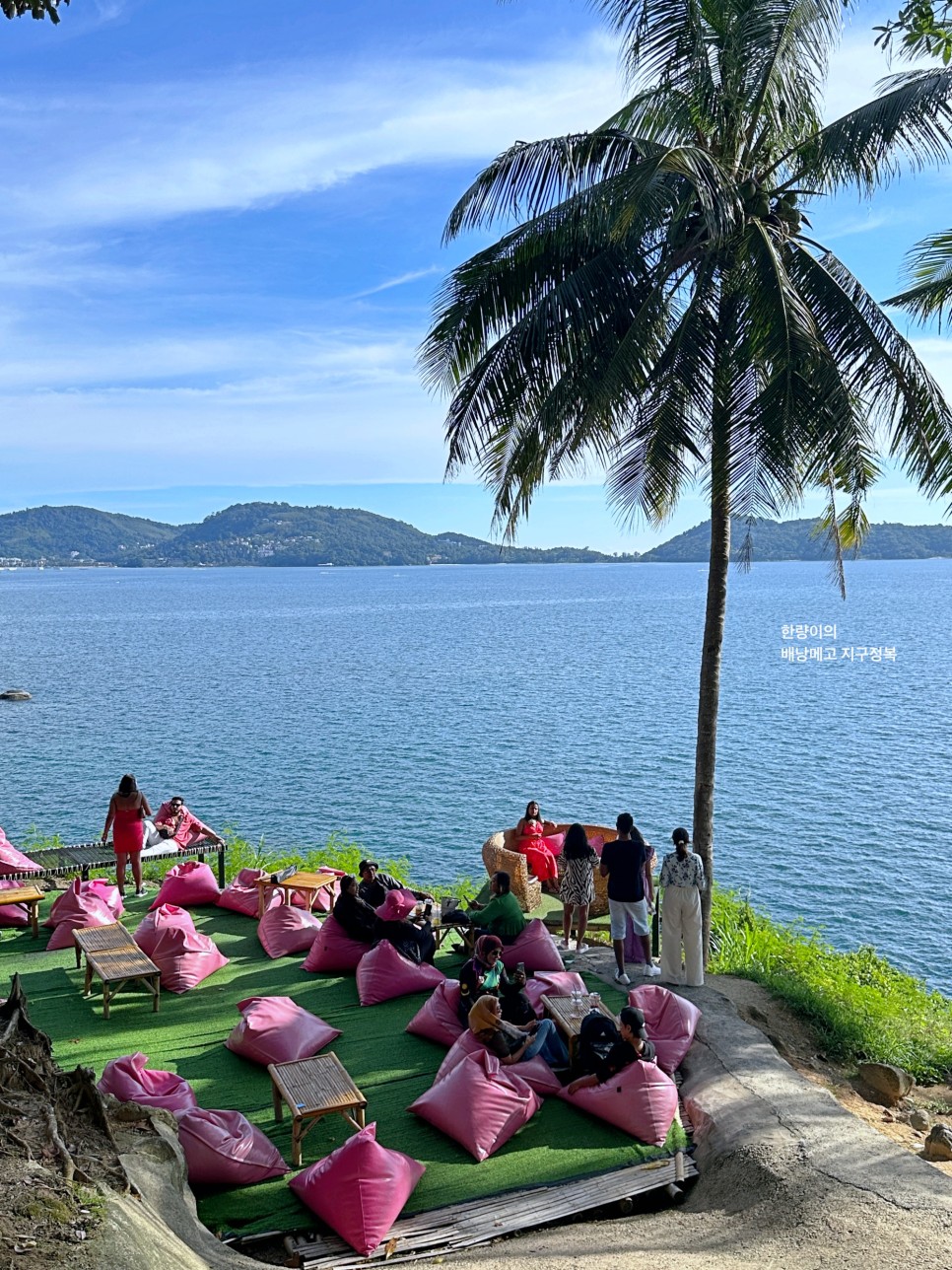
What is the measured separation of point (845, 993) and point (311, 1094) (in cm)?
784

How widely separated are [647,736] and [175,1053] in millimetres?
31622

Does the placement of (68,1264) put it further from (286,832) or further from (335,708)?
(335,708)

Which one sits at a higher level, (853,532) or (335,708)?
(853,532)

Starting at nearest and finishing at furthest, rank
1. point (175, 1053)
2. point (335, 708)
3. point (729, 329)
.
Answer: point (175, 1053), point (729, 329), point (335, 708)

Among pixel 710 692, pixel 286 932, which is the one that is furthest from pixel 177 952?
pixel 710 692

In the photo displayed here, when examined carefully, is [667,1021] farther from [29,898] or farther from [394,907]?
[29,898]

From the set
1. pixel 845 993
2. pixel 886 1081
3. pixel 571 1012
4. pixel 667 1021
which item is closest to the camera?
pixel 571 1012

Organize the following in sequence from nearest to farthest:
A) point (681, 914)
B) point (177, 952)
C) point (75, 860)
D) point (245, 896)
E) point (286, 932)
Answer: point (681, 914), point (177, 952), point (286, 932), point (245, 896), point (75, 860)

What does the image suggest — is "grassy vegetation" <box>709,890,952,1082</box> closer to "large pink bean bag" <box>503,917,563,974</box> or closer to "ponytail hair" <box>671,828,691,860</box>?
"ponytail hair" <box>671,828,691,860</box>

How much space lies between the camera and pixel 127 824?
46.2ft

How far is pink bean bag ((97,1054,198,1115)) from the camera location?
305 inches

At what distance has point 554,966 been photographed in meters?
11.1

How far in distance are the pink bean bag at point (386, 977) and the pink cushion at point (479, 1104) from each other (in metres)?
2.38

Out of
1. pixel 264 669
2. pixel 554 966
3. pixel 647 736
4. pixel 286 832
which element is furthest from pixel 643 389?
pixel 264 669
